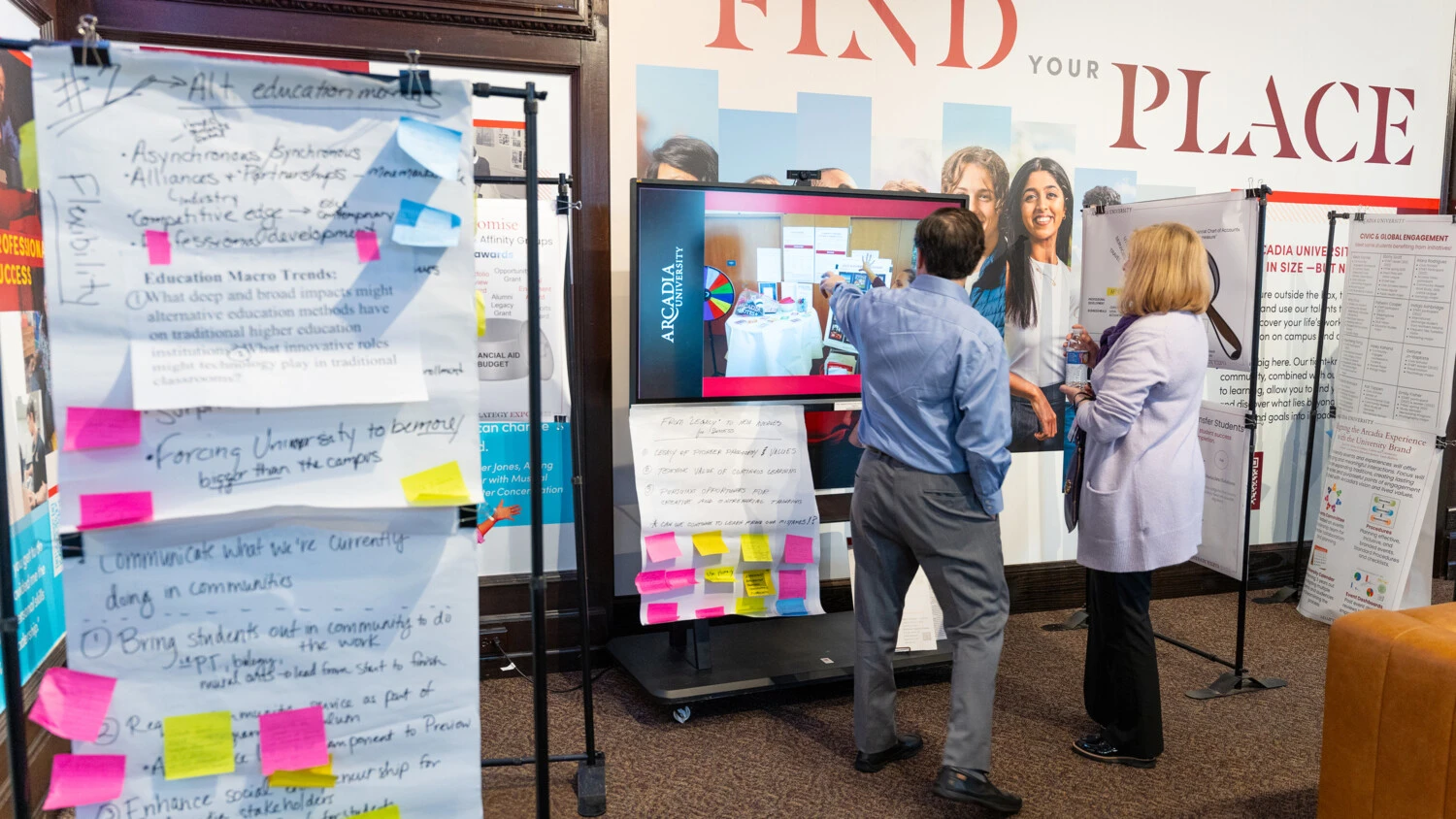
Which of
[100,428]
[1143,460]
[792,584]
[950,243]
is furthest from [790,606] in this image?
[100,428]

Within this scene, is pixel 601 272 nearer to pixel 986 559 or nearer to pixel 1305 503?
pixel 986 559

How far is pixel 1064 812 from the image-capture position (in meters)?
2.48

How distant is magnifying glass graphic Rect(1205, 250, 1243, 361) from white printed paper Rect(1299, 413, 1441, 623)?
3.58 feet

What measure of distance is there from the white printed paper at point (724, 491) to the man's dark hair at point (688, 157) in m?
0.95

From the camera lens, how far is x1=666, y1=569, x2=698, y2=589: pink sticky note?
297 centimetres

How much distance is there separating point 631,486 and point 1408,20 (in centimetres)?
403

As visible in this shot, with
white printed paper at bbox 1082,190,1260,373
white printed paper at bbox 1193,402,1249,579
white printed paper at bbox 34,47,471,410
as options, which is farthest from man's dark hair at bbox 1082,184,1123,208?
white printed paper at bbox 34,47,471,410

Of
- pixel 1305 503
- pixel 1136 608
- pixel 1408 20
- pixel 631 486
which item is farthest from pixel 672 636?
pixel 1408 20

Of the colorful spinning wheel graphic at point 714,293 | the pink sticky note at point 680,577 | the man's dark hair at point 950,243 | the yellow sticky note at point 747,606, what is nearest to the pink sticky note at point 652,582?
the pink sticky note at point 680,577

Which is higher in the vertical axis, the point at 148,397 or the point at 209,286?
the point at 209,286

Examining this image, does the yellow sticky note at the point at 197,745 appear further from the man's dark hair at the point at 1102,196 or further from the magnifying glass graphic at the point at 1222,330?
the man's dark hair at the point at 1102,196

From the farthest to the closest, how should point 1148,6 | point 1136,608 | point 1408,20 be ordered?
point 1408,20 → point 1148,6 → point 1136,608

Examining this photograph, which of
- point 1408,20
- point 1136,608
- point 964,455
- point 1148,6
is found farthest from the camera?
point 1408,20

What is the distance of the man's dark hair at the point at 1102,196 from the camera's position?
399 cm
